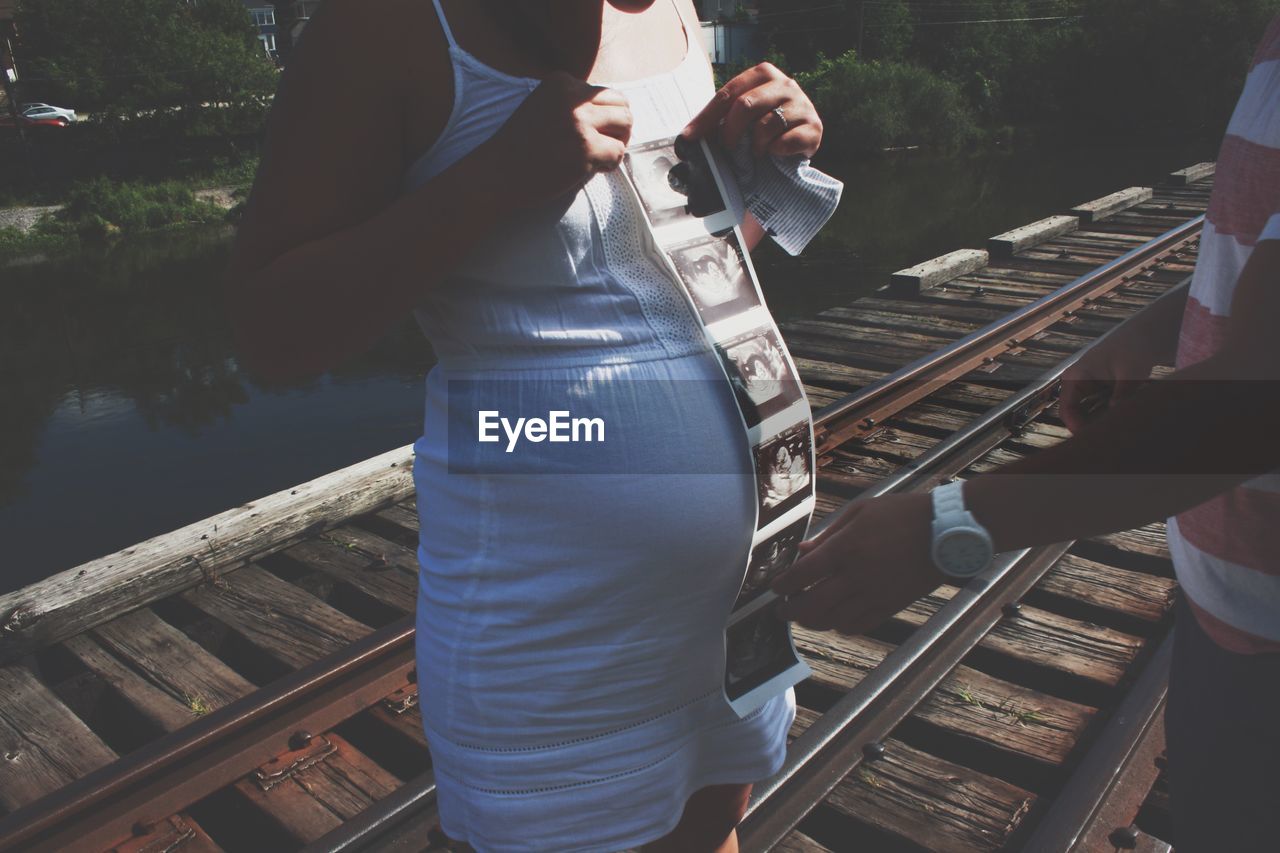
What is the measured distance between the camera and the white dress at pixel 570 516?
115 cm

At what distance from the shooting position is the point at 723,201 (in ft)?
4.19

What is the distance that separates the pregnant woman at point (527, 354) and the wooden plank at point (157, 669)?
236 centimetres

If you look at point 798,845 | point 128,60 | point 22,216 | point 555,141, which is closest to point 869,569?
point 555,141

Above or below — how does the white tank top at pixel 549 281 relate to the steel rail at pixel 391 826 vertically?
above

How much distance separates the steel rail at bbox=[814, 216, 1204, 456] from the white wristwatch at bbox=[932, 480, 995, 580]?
12.9 ft

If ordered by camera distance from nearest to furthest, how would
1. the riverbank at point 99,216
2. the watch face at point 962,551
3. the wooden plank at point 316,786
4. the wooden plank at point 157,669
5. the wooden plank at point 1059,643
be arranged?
1. the watch face at point 962,551
2. the wooden plank at point 316,786
3. the wooden plank at point 1059,643
4. the wooden plank at point 157,669
5. the riverbank at point 99,216

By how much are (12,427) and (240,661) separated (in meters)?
11.0

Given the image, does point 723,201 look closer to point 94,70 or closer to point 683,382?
point 683,382

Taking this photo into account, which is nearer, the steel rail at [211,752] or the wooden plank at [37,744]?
the steel rail at [211,752]

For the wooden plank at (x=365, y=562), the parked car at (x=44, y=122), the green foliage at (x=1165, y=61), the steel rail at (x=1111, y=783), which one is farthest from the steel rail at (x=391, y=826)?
the green foliage at (x=1165, y=61)

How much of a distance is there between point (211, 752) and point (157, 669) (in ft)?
2.86

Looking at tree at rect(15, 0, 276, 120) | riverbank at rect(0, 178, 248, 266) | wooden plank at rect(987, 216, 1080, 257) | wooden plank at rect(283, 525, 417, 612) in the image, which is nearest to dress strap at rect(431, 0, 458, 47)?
wooden plank at rect(283, 525, 417, 612)
